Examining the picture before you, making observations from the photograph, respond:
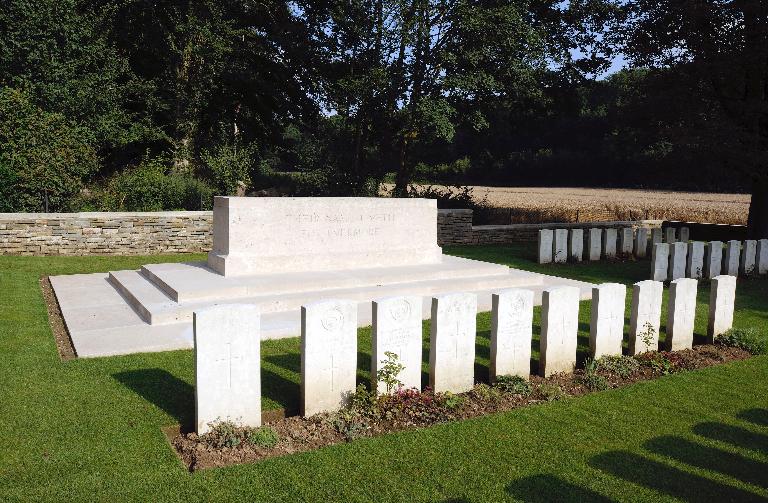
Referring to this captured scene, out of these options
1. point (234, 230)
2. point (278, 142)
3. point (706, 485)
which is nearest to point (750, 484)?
point (706, 485)

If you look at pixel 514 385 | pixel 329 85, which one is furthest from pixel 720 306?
pixel 329 85

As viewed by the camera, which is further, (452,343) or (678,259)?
(678,259)

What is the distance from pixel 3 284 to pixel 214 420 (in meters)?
7.36

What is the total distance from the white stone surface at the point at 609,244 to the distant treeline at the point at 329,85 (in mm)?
2887

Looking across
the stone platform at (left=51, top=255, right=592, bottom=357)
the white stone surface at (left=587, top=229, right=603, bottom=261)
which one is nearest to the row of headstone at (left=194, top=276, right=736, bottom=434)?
the stone platform at (left=51, top=255, right=592, bottom=357)

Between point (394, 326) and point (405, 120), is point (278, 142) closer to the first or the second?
point (405, 120)

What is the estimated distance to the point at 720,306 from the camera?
724 centimetres

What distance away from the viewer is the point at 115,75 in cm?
1845

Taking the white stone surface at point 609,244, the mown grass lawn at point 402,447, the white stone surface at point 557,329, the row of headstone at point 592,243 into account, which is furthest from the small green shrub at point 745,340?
the white stone surface at point 609,244

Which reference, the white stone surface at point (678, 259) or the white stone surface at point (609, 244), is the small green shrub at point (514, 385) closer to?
the white stone surface at point (678, 259)

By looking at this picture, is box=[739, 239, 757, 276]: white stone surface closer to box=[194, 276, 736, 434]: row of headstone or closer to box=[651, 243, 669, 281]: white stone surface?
box=[651, 243, 669, 281]: white stone surface

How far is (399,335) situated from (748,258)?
35.7ft

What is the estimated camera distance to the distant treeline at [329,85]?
14844 millimetres

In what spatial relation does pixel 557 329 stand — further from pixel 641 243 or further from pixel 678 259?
pixel 641 243
